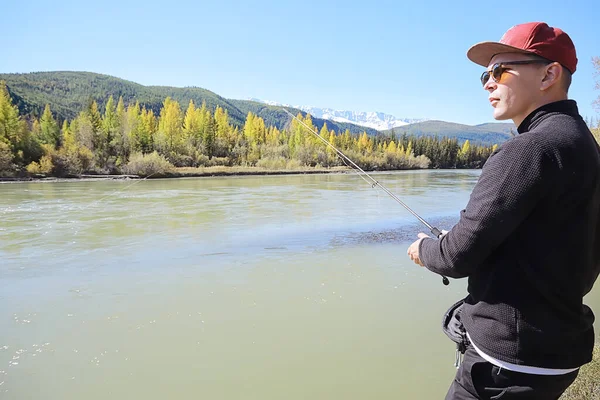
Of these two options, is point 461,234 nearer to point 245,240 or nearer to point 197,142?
point 245,240

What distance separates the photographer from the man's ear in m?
1.33

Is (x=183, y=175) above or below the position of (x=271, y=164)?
below

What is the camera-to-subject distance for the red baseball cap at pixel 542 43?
4.35 ft

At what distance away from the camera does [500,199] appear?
1.22m

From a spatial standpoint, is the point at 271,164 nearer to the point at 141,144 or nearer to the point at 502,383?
the point at 141,144

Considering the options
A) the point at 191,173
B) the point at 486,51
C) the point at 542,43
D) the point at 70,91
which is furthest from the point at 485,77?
the point at 70,91

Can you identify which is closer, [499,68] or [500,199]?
[500,199]

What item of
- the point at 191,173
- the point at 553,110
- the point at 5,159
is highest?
the point at 553,110

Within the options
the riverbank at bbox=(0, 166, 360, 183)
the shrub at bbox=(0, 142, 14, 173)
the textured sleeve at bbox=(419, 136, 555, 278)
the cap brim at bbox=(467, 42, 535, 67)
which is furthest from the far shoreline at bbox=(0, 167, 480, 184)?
the textured sleeve at bbox=(419, 136, 555, 278)

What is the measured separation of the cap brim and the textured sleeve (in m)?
0.36

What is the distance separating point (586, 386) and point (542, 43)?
2798 millimetres

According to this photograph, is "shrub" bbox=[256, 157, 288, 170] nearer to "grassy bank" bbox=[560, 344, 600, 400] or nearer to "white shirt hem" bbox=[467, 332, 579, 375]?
"grassy bank" bbox=[560, 344, 600, 400]

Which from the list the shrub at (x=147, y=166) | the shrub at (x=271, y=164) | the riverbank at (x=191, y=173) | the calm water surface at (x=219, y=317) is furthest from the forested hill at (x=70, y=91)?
the calm water surface at (x=219, y=317)

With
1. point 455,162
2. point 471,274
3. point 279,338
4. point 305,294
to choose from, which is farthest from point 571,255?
point 455,162
